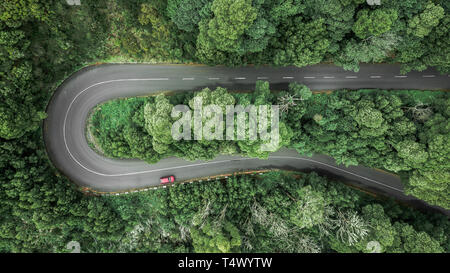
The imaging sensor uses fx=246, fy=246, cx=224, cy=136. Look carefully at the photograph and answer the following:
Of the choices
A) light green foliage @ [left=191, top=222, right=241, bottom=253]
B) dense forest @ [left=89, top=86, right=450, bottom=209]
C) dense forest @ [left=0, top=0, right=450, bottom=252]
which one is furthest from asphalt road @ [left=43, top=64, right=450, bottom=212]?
light green foliage @ [left=191, top=222, right=241, bottom=253]

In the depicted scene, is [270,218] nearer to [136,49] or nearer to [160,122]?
[160,122]

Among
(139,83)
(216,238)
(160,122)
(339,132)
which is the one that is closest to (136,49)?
(139,83)

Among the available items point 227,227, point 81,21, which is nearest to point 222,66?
point 81,21

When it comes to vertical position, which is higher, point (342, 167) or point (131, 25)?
point (131, 25)

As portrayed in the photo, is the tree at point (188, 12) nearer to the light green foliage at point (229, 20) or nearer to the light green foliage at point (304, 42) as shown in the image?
the light green foliage at point (229, 20)

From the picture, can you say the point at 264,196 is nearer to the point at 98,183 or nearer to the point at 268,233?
the point at 268,233

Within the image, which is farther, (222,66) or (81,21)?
(222,66)

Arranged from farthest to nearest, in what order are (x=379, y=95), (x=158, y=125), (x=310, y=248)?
(x=310, y=248) < (x=379, y=95) < (x=158, y=125)
